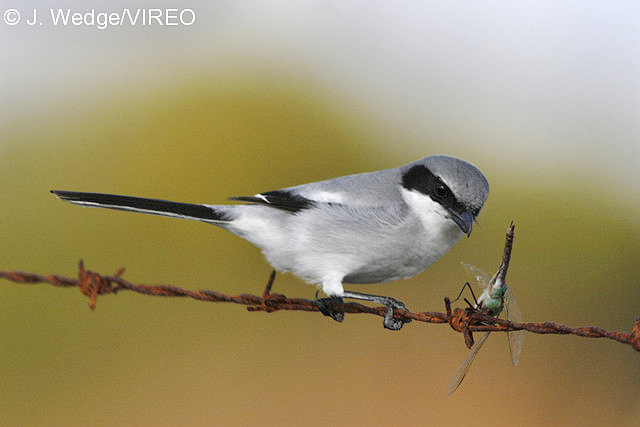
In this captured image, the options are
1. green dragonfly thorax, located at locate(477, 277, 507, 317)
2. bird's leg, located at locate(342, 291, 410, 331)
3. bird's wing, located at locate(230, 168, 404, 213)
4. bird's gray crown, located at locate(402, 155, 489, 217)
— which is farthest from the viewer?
bird's wing, located at locate(230, 168, 404, 213)

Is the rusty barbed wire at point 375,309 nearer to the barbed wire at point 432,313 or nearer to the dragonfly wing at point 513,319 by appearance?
the barbed wire at point 432,313

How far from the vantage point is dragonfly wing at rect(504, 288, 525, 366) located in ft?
4.78

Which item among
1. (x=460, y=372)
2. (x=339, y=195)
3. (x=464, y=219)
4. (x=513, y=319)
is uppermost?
(x=339, y=195)

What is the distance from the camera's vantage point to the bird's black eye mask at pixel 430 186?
5.54 feet

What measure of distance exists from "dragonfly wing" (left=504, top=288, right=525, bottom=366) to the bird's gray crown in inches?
12.0

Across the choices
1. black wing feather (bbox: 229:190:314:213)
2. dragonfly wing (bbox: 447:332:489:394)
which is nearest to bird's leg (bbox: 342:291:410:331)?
dragonfly wing (bbox: 447:332:489:394)

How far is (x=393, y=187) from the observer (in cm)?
183

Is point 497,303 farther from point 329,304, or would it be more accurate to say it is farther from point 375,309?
point 329,304

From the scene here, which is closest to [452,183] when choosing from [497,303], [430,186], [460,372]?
[430,186]

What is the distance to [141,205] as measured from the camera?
164 cm

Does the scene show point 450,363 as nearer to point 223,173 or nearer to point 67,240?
point 223,173

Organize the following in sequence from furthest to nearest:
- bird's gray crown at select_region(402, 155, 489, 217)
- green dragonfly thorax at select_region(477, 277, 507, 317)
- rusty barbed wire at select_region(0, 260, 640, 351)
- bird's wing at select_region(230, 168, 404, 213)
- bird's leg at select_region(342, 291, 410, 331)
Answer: bird's wing at select_region(230, 168, 404, 213), bird's gray crown at select_region(402, 155, 489, 217), bird's leg at select_region(342, 291, 410, 331), green dragonfly thorax at select_region(477, 277, 507, 317), rusty barbed wire at select_region(0, 260, 640, 351)

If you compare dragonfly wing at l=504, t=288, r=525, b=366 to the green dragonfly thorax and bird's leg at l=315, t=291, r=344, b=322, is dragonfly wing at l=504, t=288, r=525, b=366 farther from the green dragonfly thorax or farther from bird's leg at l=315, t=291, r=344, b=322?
bird's leg at l=315, t=291, r=344, b=322

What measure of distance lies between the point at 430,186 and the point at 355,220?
0.79ft
